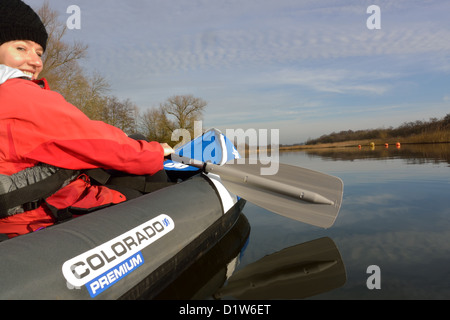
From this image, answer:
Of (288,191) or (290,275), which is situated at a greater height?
(288,191)

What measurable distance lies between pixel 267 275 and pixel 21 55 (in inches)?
75.2

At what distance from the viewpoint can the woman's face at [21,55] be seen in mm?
1721

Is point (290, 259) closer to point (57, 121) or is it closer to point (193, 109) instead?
point (57, 121)

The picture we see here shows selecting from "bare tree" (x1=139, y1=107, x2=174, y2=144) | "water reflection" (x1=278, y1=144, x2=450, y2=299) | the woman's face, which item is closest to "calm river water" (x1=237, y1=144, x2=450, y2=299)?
"water reflection" (x1=278, y1=144, x2=450, y2=299)

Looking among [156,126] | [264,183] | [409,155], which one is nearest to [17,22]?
[264,183]

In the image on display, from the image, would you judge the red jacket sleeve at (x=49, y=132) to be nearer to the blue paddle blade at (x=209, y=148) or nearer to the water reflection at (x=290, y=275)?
the water reflection at (x=290, y=275)

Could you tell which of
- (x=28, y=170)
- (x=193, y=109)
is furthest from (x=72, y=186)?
(x=193, y=109)

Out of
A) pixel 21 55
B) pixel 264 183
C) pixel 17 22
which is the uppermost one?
pixel 17 22

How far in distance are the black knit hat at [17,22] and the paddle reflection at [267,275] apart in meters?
1.63

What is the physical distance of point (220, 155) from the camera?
336 cm

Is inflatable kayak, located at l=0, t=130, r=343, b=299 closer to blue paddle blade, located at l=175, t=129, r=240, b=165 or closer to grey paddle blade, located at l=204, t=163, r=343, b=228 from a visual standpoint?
grey paddle blade, located at l=204, t=163, r=343, b=228

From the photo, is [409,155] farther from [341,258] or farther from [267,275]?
[267,275]

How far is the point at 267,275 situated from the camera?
5.83 ft

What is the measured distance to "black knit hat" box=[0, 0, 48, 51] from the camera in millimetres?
1678
